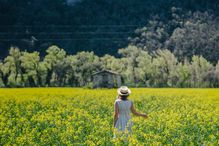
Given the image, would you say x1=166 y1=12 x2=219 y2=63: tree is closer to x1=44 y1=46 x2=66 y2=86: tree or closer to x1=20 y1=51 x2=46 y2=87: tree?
x1=44 y1=46 x2=66 y2=86: tree

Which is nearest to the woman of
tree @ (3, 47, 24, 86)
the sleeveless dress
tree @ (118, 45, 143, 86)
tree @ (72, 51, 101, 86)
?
the sleeveless dress

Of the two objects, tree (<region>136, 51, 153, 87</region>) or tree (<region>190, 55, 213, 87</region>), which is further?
tree (<region>136, 51, 153, 87</region>)

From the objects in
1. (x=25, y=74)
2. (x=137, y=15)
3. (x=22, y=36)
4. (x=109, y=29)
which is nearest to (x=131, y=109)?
(x=25, y=74)

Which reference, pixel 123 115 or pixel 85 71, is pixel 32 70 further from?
pixel 123 115

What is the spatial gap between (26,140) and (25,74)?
263ft

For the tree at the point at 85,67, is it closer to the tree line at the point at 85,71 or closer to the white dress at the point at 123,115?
the tree line at the point at 85,71

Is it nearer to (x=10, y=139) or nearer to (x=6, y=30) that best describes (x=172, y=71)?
(x=6, y=30)

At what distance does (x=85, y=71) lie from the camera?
315 feet

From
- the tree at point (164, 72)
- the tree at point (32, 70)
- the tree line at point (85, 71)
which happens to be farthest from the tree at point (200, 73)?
the tree at point (32, 70)

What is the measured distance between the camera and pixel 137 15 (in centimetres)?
14912

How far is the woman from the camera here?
38.8 ft

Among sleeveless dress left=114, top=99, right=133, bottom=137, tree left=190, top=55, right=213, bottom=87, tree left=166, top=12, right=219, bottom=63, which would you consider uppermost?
tree left=166, top=12, right=219, bottom=63

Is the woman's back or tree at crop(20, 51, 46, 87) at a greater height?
tree at crop(20, 51, 46, 87)

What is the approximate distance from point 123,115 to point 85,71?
83.9 m
